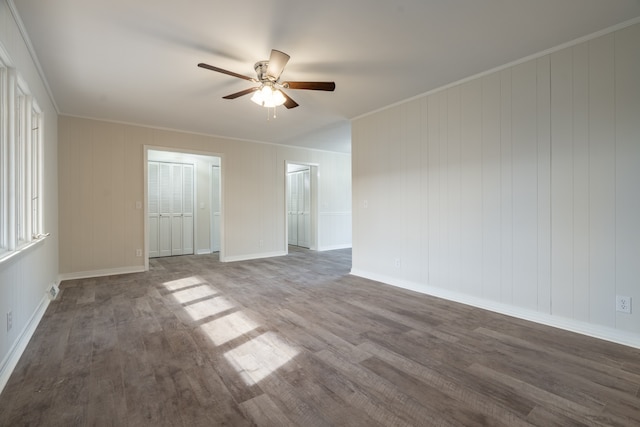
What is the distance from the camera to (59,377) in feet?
6.30

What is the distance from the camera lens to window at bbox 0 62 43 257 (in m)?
2.06

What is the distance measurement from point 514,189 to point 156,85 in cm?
400

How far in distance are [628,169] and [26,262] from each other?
16.3 ft

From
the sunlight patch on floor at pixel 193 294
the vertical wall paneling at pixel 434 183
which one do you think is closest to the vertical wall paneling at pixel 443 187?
the vertical wall paneling at pixel 434 183

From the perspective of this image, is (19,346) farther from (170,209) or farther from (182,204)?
(182,204)

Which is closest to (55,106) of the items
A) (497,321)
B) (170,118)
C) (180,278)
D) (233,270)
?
(170,118)

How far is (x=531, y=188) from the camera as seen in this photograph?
286 centimetres

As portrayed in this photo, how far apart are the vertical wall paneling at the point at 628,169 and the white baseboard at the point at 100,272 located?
607cm

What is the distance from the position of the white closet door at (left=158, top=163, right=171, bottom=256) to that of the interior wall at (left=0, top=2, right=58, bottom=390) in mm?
2474

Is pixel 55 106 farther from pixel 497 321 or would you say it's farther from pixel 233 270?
pixel 497 321

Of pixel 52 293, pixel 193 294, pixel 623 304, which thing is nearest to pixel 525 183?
pixel 623 304

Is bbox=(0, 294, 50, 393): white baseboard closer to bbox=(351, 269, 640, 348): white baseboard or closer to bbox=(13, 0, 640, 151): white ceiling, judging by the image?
bbox=(13, 0, 640, 151): white ceiling

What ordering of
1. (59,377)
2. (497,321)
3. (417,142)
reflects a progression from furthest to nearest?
1. (417,142)
2. (497,321)
3. (59,377)

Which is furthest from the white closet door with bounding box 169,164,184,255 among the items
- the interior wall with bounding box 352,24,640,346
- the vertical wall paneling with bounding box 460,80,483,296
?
the vertical wall paneling with bounding box 460,80,483,296
